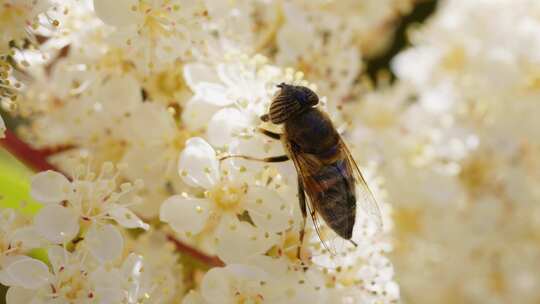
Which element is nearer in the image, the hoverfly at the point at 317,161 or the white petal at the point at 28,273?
the white petal at the point at 28,273

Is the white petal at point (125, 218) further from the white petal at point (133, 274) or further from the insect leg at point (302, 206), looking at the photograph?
the insect leg at point (302, 206)

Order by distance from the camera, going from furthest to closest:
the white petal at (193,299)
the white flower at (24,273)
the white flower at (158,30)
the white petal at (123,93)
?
the white petal at (123,93)
the white flower at (158,30)
the white petal at (193,299)
the white flower at (24,273)

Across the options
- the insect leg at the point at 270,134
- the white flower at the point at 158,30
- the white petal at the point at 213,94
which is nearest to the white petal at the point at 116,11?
the white flower at the point at 158,30

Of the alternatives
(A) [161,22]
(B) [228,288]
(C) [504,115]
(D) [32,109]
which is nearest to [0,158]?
(D) [32,109]

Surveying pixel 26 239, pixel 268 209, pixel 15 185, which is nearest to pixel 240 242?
pixel 268 209

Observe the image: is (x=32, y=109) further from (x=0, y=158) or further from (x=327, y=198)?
(x=327, y=198)
